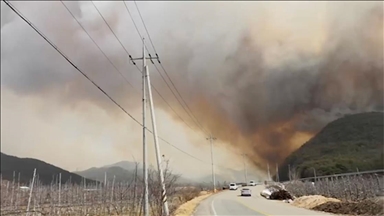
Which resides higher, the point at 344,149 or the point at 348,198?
the point at 344,149

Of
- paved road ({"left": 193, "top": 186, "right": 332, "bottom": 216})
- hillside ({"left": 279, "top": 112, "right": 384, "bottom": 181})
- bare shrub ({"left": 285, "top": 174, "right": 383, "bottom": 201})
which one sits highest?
hillside ({"left": 279, "top": 112, "right": 384, "bottom": 181})

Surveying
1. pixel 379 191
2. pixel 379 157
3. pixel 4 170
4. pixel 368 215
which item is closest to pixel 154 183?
pixel 368 215

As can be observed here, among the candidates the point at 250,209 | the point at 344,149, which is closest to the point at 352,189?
the point at 250,209

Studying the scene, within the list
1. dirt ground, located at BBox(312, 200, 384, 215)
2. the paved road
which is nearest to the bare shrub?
dirt ground, located at BBox(312, 200, 384, 215)

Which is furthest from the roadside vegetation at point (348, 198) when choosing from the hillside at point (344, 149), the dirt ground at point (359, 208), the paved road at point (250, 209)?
the hillside at point (344, 149)

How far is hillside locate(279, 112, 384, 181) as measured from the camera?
315ft

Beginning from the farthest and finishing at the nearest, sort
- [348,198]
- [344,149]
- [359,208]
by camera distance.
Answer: [344,149] < [348,198] < [359,208]

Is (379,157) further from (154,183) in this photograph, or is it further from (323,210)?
(154,183)

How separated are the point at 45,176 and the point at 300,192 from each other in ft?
583

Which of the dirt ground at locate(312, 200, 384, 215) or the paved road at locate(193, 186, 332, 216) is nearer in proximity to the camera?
the dirt ground at locate(312, 200, 384, 215)

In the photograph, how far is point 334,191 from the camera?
38.4 metres

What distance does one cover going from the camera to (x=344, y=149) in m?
116

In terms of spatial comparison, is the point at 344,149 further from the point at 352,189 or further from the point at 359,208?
the point at 359,208

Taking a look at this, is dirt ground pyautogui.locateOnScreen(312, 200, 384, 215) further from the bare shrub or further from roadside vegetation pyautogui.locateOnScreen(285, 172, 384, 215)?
→ the bare shrub
